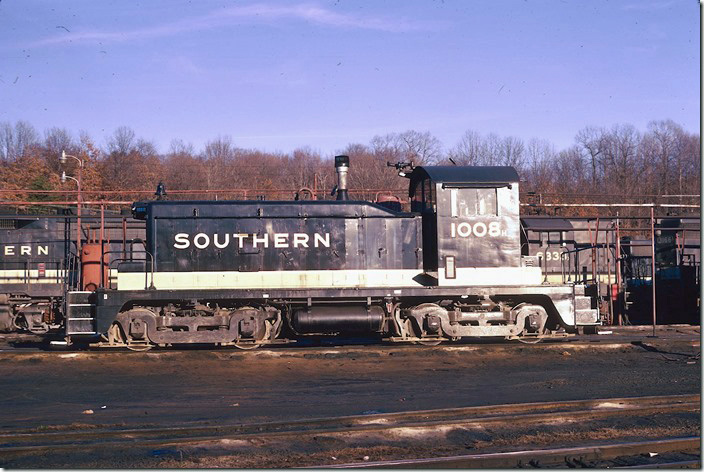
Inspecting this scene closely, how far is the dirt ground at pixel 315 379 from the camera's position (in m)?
8.50

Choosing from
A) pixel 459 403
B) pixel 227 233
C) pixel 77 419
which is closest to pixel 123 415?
pixel 77 419

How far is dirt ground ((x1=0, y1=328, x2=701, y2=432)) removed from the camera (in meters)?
8.50

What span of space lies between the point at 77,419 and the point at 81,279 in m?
7.26

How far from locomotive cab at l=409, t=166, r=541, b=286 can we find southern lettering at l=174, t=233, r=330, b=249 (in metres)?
2.33

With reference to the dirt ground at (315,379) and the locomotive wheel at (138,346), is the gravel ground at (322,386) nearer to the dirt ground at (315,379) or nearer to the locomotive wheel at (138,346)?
the dirt ground at (315,379)

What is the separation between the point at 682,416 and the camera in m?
7.94

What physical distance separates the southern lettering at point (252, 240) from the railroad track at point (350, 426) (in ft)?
19.4

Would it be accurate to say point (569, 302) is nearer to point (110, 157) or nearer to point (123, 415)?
point (123, 415)

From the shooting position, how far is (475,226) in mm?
13000

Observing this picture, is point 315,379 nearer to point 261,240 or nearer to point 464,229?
point 261,240

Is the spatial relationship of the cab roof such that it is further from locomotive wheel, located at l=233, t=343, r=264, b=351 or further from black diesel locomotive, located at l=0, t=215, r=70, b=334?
black diesel locomotive, located at l=0, t=215, r=70, b=334

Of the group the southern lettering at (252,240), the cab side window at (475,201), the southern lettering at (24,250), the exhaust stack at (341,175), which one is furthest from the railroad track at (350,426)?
the southern lettering at (24,250)

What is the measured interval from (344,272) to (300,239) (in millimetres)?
1103

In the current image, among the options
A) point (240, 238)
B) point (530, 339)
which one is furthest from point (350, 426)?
point (530, 339)
